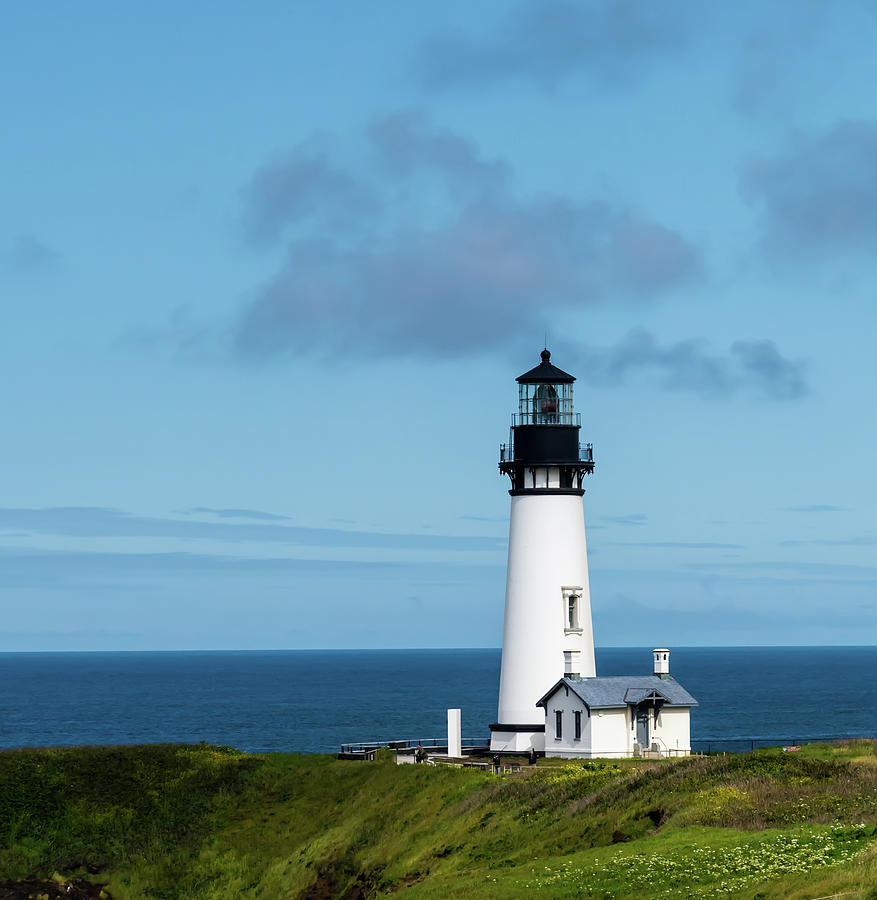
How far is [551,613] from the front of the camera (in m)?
63.6

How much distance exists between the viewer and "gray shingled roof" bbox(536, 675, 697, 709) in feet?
200

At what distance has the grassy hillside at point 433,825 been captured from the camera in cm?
3644

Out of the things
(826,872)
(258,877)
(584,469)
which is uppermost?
(584,469)

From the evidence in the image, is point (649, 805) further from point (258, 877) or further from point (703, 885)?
point (258, 877)

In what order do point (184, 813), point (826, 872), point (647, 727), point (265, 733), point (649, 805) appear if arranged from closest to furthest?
point (826, 872), point (649, 805), point (184, 813), point (647, 727), point (265, 733)

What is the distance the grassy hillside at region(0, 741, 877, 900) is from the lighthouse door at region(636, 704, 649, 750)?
175 inches

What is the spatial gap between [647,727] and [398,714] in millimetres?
101711

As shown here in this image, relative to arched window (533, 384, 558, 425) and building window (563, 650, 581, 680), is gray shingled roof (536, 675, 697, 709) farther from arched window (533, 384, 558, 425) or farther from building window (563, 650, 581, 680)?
arched window (533, 384, 558, 425)

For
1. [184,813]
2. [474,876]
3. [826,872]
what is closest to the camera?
[826,872]

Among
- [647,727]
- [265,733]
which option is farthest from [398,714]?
[647,727]

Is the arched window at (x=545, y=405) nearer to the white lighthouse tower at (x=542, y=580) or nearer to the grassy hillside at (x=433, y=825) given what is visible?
the white lighthouse tower at (x=542, y=580)

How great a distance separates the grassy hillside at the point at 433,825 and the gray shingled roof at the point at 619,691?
2995 mm

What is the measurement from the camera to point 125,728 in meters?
144

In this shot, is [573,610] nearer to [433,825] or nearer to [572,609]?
[572,609]
